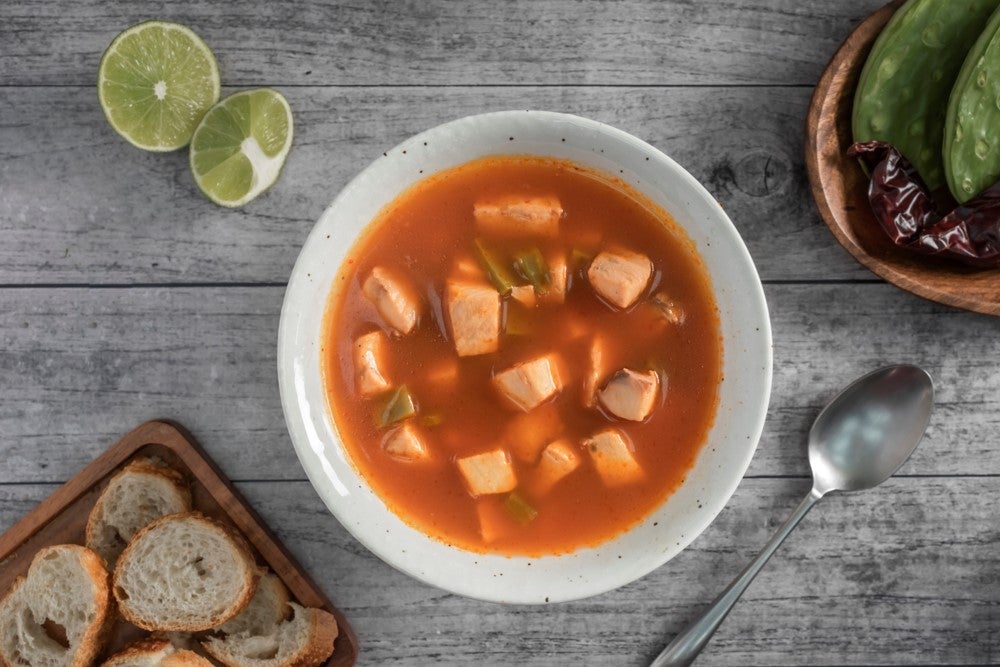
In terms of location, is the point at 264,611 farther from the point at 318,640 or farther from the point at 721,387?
the point at 721,387

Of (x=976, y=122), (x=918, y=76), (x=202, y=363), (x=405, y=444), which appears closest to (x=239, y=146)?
(x=202, y=363)

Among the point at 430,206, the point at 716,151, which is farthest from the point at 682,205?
the point at 430,206

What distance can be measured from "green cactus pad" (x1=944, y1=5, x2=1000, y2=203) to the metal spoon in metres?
0.55

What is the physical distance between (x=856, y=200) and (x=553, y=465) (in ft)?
3.70

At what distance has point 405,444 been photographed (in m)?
2.14

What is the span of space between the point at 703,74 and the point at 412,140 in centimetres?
95

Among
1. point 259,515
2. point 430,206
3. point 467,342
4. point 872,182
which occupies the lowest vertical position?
point 259,515

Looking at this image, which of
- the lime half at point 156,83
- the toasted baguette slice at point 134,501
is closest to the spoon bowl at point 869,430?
the toasted baguette slice at point 134,501

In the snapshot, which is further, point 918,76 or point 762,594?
point 762,594

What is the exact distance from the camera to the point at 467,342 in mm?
2111

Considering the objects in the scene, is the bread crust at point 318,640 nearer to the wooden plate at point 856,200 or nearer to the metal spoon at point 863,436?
the metal spoon at point 863,436

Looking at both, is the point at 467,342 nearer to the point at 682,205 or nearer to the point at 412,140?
the point at 412,140

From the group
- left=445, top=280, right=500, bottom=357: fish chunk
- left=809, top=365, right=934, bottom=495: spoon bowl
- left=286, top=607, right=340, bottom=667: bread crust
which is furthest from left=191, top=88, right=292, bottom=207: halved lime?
left=809, top=365, right=934, bottom=495: spoon bowl

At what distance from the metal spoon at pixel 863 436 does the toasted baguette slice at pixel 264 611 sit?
1094 mm
